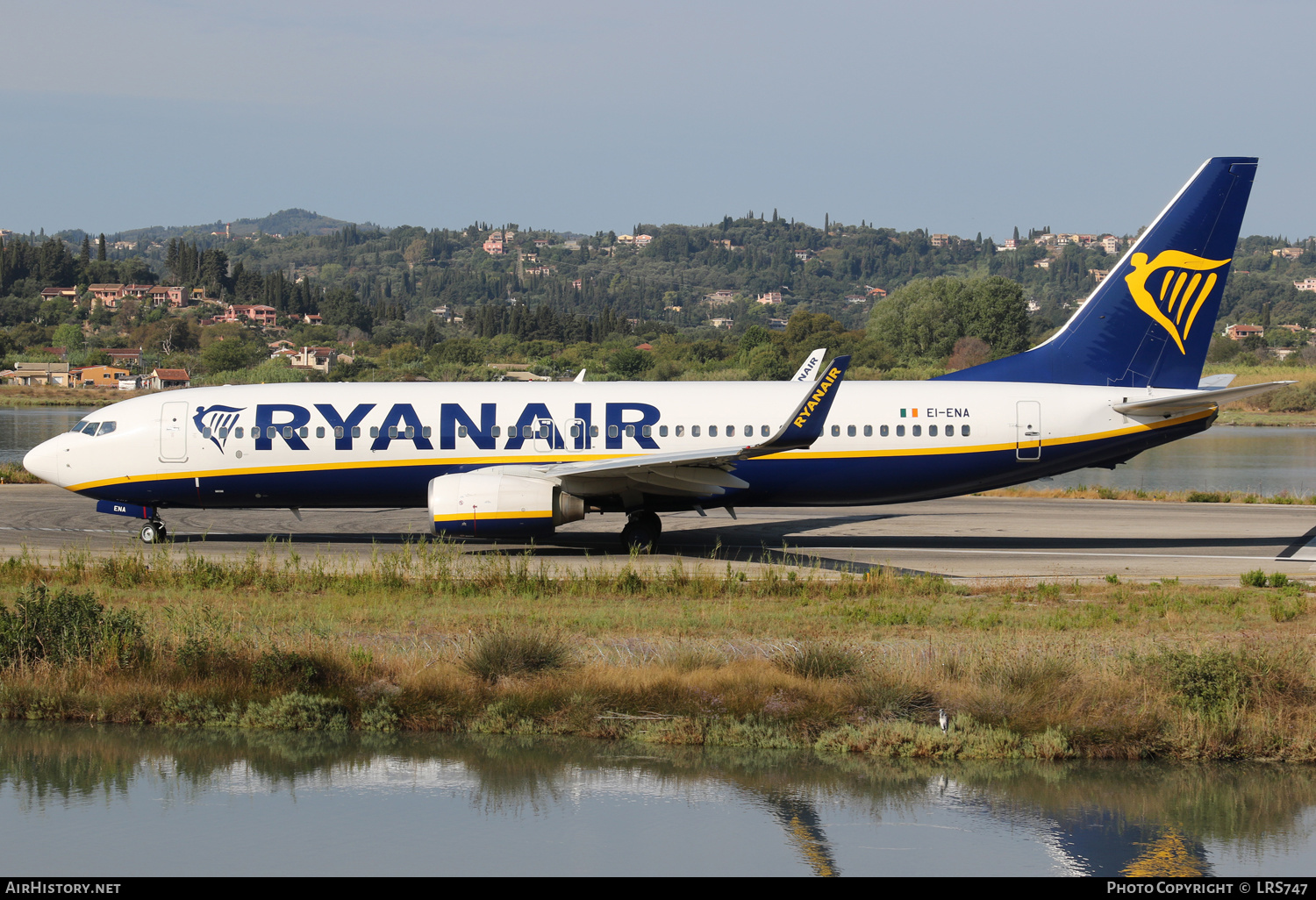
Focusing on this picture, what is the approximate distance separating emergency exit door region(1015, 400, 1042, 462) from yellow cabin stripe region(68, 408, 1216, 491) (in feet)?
0.47

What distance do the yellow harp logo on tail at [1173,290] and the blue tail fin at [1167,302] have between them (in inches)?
0.8

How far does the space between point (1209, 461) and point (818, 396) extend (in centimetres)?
4960

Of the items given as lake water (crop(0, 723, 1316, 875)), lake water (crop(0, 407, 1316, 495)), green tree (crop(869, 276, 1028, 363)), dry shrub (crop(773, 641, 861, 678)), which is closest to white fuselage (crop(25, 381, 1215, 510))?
dry shrub (crop(773, 641, 861, 678))

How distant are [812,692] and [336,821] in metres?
5.18

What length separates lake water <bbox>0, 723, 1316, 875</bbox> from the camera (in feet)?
32.8

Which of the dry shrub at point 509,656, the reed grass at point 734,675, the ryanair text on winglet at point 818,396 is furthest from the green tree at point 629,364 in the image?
the dry shrub at point 509,656

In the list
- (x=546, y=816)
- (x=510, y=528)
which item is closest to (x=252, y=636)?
(x=546, y=816)

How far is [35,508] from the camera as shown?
33938 mm

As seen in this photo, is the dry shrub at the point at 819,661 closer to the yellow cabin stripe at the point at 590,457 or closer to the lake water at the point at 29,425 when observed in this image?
the yellow cabin stripe at the point at 590,457

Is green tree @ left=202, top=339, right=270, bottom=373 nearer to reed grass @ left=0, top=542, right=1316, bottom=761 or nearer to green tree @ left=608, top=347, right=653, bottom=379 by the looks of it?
green tree @ left=608, top=347, right=653, bottom=379

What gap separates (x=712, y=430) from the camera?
87.2ft

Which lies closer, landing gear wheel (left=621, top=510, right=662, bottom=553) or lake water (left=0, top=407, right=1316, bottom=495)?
landing gear wheel (left=621, top=510, right=662, bottom=553)

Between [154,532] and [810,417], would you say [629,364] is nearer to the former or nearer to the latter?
[154,532]

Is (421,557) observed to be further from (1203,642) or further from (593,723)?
(1203,642)
